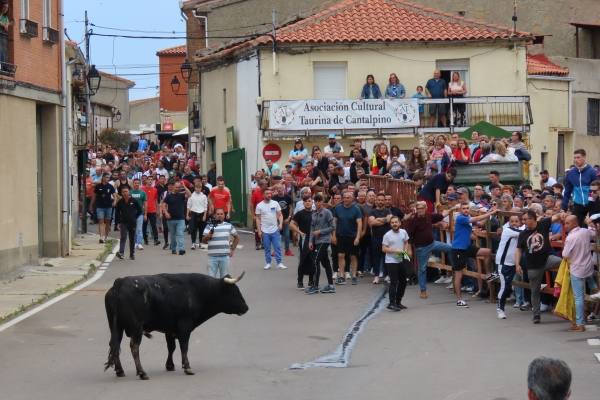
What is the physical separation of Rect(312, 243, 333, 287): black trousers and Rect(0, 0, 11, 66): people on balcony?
7.53m

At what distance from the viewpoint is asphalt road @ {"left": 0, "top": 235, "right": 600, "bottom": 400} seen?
1271 centimetres

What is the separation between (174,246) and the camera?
29000 mm

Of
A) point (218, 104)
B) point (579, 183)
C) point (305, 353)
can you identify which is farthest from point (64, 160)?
point (305, 353)

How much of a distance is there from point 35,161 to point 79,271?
3.23 m

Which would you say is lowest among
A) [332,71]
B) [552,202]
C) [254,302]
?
[254,302]

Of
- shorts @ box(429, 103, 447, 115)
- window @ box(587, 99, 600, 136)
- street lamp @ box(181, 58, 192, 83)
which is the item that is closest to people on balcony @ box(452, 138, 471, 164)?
shorts @ box(429, 103, 447, 115)

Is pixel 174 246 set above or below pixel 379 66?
below

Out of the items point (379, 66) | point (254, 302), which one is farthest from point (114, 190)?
point (254, 302)

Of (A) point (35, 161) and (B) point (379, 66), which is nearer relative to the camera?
(A) point (35, 161)

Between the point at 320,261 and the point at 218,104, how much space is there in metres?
21.8

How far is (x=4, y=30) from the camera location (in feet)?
81.0

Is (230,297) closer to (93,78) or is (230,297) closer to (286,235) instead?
(286,235)

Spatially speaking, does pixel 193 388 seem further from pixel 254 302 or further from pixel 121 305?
pixel 254 302

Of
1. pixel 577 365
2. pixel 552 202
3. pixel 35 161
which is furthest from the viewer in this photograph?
pixel 35 161
